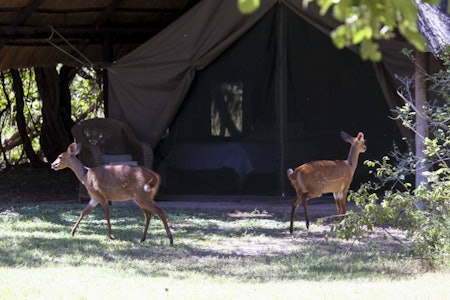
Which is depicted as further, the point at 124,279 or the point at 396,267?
the point at 396,267

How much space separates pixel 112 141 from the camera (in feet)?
41.3

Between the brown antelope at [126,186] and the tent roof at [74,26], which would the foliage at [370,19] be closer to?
the brown antelope at [126,186]

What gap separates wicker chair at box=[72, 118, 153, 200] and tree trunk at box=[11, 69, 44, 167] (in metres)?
5.25

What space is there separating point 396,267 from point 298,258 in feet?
3.16

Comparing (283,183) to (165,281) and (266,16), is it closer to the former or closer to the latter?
(266,16)

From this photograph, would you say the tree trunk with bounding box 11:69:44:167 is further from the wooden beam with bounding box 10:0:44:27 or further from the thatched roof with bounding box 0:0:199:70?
the wooden beam with bounding box 10:0:44:27

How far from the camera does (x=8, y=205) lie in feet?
39.8

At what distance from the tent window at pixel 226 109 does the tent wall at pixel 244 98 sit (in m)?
0.01

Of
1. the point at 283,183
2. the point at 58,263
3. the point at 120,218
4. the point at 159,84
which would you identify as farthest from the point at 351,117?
the point at 58,263

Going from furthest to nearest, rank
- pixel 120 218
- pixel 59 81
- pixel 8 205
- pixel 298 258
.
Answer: pixel 59 81 < pixel 8 205 < pixel 120 218 < pixel 298 258

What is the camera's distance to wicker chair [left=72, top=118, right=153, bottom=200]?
12141 mm

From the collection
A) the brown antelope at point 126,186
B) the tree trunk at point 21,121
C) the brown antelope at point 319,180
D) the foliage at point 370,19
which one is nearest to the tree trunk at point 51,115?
the tree trunk at point 21,121

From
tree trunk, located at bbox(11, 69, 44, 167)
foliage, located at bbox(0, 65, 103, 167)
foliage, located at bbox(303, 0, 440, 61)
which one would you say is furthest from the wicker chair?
foliage, located at bbox(303, 0, 440, 61)

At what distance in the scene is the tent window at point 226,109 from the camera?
Result: 12.5 meters
